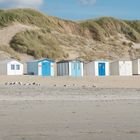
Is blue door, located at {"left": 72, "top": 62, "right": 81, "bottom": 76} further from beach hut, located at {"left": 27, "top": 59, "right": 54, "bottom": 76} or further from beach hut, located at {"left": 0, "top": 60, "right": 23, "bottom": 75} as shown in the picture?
beach hut, located at {"left": 0, "top": 60, "right": 23, "bottom": 75}

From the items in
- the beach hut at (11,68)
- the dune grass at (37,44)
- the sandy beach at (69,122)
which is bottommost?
the sandy beach at (69,122)

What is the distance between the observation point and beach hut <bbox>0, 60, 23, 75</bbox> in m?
47.9

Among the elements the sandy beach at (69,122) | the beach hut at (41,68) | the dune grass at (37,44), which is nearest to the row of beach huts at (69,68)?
the beach hut at (41,68)

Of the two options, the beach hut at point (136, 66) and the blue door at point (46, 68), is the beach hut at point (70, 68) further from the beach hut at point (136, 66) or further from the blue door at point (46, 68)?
the beach hut at point (136, 66)

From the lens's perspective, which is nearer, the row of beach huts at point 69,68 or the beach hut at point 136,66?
the row of beach huts at point 69,68

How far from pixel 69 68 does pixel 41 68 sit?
113 inches

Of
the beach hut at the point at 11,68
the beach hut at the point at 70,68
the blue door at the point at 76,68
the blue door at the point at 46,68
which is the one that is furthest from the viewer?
the blue door at the point at 76,68

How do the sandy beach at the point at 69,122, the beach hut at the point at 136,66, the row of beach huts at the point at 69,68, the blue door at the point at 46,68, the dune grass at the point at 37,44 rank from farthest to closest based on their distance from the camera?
the dune grass at the point at 37,44, the beach hut at the point at 136,66, the blue door at the point at 46,68, the row of beach huts at the point at 69,68, the sandy beach at the point at 69,122

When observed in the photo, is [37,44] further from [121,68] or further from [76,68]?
[76,68]

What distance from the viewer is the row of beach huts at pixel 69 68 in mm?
48438

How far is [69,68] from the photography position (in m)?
49.9

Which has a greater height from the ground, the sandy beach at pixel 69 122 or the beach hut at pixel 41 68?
the beach hut at pixel 41 68

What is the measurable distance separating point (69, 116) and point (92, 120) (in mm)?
899

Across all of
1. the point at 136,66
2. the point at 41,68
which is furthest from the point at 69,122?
the point at 136,66
